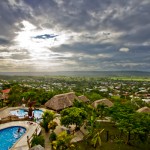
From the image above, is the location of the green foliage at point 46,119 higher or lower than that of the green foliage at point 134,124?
lower

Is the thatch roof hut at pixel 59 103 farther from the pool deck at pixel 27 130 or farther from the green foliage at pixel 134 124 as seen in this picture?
the green foliage at pixel 134 124

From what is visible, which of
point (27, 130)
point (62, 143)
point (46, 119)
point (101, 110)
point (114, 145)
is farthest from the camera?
point (101, 110)

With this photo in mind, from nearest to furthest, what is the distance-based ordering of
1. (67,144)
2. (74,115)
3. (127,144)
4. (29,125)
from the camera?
(67,144) → (127,144) → (74,115) → (29,125)

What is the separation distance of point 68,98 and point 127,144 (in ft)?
60.0

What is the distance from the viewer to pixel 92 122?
20547 mm

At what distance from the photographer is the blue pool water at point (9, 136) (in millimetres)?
20566

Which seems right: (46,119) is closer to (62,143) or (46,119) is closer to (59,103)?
(62,143)

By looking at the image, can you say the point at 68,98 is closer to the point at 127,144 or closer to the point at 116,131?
the point at 116,131

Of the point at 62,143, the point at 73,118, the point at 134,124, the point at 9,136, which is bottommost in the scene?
the point at 9,136

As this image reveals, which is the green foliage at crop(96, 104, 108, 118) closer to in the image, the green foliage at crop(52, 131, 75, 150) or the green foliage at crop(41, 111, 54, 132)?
the green foliage at crop(41, 111, 54, 132)

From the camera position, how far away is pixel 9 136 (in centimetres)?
2275

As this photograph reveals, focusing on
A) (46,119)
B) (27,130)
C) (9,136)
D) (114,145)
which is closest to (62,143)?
(114,145)

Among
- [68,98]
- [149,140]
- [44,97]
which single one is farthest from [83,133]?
[44,97]

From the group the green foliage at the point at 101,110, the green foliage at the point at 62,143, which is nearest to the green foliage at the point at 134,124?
the green foliage at the point at 62,143
